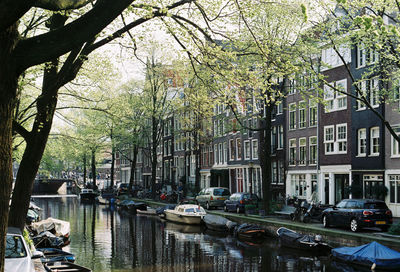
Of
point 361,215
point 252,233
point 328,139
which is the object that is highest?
point 328,139

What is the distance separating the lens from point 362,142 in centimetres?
3547

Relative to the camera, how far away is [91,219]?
1710 inches

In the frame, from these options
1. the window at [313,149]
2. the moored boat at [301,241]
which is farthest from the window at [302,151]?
the moored boat at [301,241]

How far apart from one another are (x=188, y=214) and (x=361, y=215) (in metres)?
15.6

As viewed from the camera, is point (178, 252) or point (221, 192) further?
point (221, 192)

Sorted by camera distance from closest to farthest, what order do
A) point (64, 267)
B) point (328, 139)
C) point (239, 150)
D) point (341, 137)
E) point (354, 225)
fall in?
point (64, 267) < point (354, 225) < point (341, 137) < point (328, 139) < point (239, 150)

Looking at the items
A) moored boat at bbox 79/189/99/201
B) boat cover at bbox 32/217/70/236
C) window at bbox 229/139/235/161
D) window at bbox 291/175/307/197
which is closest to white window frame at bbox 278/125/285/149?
window at bbox 291/175/307/197

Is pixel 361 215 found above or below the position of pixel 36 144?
below

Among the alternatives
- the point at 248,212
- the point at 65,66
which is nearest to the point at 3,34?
the point at 65,66

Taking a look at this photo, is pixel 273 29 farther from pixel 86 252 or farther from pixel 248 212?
pixel 86 252

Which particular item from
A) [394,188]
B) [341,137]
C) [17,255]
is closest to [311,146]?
[341,137]

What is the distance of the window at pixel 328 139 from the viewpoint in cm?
3872

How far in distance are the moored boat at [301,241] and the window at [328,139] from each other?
14225mm

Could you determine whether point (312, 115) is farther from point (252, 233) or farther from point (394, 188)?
point (252, 233)
